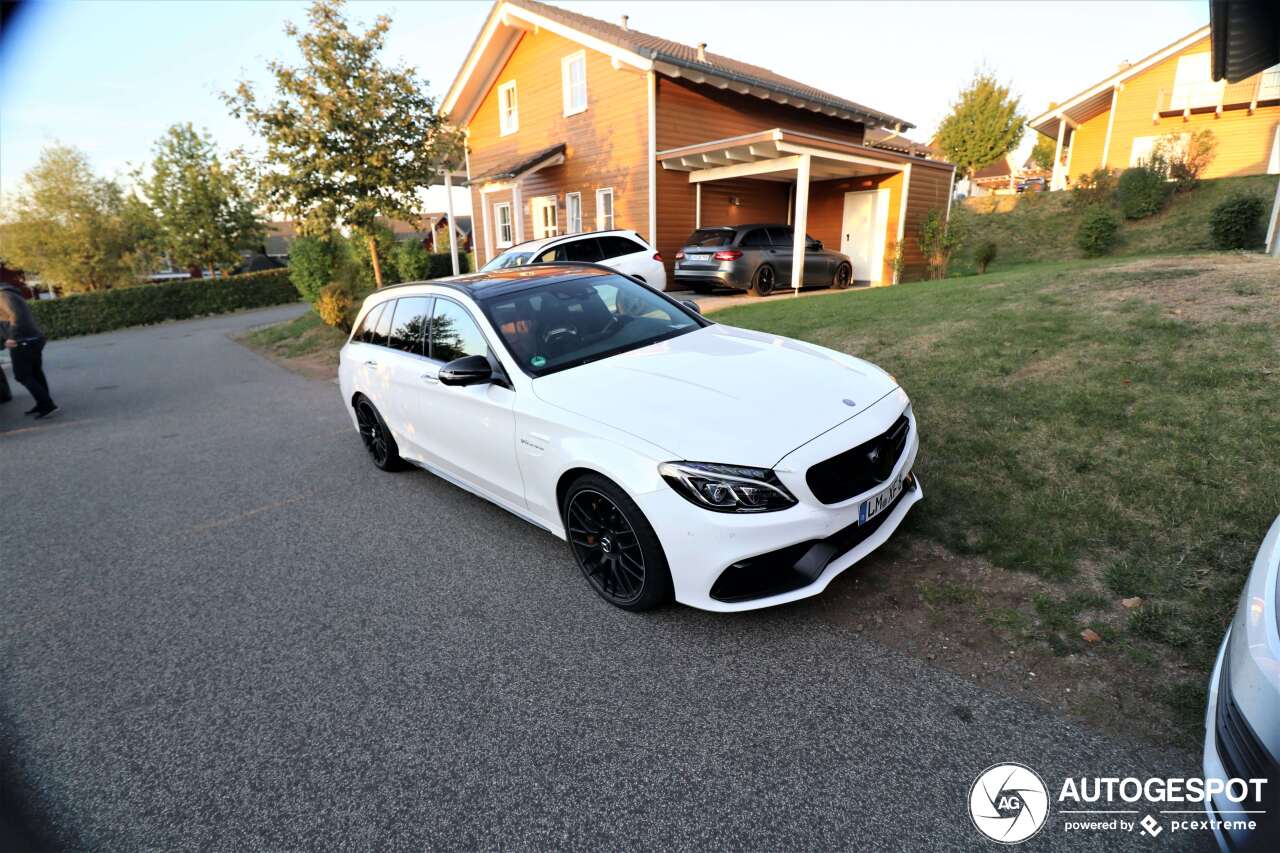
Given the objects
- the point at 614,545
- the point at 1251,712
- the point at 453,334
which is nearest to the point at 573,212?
the point at 453,334

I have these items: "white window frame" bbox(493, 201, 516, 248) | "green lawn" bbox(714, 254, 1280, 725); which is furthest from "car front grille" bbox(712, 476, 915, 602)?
"white window frame" bbox(493, 201, 516, 248)

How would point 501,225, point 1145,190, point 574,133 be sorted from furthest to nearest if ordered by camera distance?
point 501,225 < point 1145,190 < point 574,133

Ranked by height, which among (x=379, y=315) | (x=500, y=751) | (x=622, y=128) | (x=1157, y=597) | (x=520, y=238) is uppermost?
(x=622, y=128)

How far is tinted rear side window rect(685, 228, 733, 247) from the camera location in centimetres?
1347

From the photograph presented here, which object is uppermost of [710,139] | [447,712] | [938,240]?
[710,139]

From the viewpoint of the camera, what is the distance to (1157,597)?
2908 millimetres

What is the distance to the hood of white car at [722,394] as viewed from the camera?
9.31 feet

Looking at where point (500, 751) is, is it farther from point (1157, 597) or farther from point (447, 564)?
point (1157, 597)

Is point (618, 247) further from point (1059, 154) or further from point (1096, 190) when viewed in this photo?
point (1059, 154)

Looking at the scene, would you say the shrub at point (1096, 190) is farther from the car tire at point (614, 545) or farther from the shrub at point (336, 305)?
the car tire at point (614, 545)

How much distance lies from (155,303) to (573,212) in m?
16.3

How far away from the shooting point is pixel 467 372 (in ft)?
11.8

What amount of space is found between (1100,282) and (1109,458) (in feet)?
16.4

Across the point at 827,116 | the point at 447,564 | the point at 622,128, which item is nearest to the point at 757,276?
the point at 622,128
